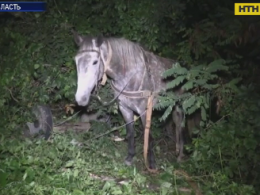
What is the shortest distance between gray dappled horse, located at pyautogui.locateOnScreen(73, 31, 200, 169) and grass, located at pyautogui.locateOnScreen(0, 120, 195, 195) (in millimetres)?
500

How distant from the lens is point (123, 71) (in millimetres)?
5098

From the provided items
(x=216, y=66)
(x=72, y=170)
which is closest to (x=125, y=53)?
(x=216, y=66)

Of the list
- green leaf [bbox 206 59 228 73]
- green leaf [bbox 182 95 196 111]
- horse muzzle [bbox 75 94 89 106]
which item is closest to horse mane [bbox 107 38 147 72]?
horse muzzle [bbox 75 94 89 106]

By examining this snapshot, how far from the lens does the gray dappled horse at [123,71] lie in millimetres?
4609

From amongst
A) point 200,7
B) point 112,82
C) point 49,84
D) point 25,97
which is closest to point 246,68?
point 200,7

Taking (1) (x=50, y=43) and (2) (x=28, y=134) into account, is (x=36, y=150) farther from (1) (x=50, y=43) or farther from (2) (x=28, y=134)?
(1) (x=50, y=43)

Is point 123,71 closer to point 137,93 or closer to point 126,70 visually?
point 126,70

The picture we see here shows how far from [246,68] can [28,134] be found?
3985 mm

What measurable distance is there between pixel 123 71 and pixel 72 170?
5.45 feet

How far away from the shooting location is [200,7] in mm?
5719

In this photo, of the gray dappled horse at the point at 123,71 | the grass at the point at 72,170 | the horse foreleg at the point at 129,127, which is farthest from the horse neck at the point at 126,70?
the grass at the point at 72,170

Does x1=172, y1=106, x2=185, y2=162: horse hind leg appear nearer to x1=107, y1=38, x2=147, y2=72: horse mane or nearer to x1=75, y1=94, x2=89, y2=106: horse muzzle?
x1=107, y1=38, x2=147, y2=72: horse mane

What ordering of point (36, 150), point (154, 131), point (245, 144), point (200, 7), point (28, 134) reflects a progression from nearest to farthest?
point (245, 144)
point (36, 150)
point (200, 7)
point (28, 134)
point (154, 131)

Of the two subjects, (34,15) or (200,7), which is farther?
(34,15)
